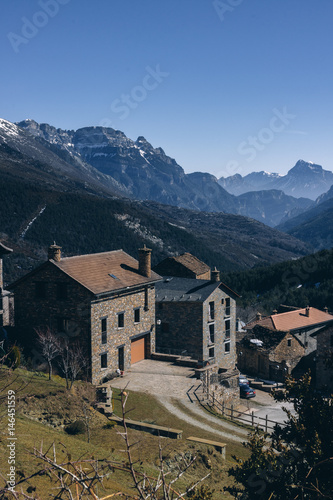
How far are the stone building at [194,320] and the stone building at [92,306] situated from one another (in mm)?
5796

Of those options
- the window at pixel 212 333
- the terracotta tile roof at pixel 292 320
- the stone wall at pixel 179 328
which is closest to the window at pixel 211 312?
the window at pixel 212 333

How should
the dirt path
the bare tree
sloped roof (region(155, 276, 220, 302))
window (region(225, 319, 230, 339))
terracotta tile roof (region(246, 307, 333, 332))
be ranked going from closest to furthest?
the dirt path → the bare tree → sloped roof (region(155, 276, 220, 302)) → window (region(225, 319, 230, 339)) → terracotta tile roof (region(246, 307, 333, 332))

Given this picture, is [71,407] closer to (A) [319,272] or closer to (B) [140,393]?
(B) [140,393]

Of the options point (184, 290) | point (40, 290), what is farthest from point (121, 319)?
point (184, 290)

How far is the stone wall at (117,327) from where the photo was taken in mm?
40219

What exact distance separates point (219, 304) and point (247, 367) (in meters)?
12.6

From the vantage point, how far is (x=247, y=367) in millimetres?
62438

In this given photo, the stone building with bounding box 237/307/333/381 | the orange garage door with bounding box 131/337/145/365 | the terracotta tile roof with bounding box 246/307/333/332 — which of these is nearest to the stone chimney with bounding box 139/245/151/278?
the orange garage door with bounding box 131/337/145/365

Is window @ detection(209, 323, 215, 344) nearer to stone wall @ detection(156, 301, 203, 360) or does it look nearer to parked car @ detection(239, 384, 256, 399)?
stone wall @ detection(156, 301, 203, 360)

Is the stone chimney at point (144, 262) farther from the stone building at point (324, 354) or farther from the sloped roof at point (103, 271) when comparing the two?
the stone building at point (324, 354)

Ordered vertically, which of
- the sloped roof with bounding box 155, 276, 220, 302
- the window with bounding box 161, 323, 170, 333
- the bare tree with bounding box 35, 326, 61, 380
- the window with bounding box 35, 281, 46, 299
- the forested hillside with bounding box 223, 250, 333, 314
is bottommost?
the forested hillside with bounding box 223, 250, 333, 314

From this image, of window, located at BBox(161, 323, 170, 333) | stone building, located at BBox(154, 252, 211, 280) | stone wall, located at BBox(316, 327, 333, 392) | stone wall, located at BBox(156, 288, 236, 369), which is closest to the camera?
stone wall, located at BBox(156, 288, 236, 369)

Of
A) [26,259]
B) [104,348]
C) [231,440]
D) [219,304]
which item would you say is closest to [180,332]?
[219,304]

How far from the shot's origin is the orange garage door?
1824 inches
